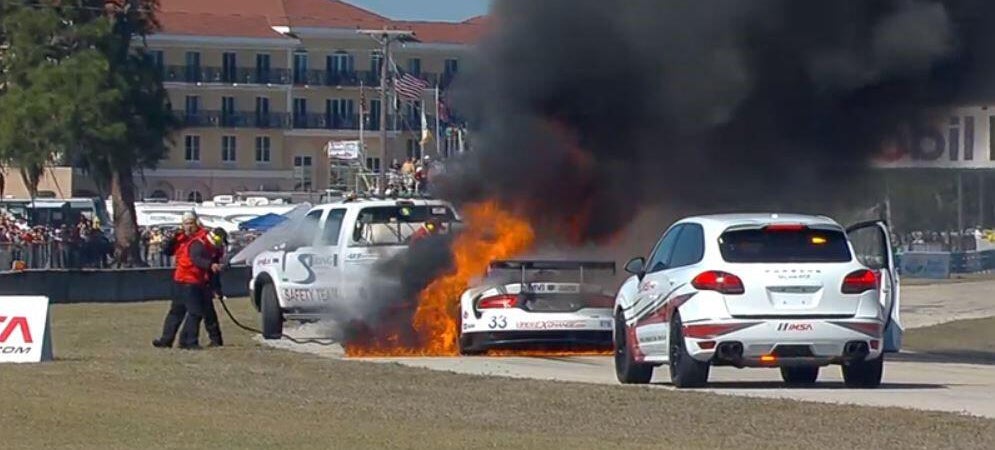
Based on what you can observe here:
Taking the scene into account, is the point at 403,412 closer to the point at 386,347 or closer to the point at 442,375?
the point at 442,375

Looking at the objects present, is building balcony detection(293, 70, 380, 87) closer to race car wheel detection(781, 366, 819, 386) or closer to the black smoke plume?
the black smoke plume

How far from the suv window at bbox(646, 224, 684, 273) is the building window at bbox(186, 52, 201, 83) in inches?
3200

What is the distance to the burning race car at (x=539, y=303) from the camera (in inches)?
914

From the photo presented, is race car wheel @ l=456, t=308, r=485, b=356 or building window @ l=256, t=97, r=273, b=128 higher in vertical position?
building window @ l=256, t=97, r=273, b=128

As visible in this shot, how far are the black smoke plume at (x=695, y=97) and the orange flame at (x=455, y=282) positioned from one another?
384 mm

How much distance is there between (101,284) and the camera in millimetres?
45031

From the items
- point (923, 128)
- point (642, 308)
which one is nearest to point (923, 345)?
point (923, 128)

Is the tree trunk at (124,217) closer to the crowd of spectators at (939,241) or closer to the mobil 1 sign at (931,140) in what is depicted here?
the crowd of spectators at (939,241)

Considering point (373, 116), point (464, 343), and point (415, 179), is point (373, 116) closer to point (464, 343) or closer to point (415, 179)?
point (415, 179)

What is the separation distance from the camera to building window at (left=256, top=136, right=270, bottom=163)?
334 ft

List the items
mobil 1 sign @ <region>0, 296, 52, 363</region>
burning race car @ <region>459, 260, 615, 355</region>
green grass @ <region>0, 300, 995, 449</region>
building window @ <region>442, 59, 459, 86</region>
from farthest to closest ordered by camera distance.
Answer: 1. building window @ <region>442, 59, 459, 86</region>
2. burning race car @ <region>459, 260, 615, 355</region>
3. mobil 1 sign @ <region>0, 296, 52, 363</region>
4. green grass @ <region>0, 300, 995, 449</region>

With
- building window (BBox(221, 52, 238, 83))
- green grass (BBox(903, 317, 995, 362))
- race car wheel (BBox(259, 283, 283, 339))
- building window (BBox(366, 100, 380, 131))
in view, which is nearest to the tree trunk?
building window (BBox(366, 100, 380, 131))

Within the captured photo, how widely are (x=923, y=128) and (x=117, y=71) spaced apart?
38.3m

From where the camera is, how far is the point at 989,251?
6400cm
